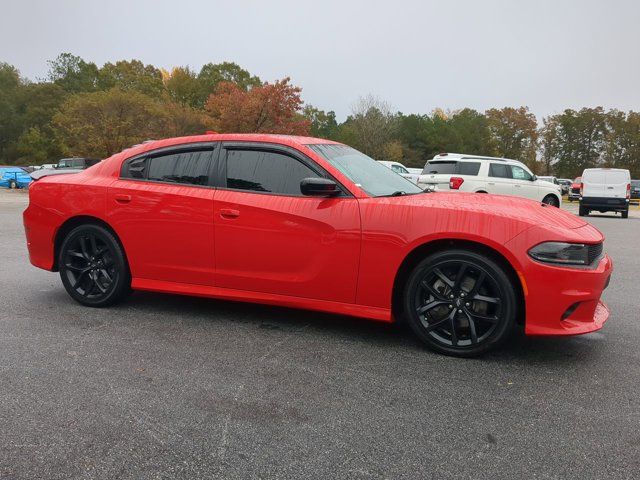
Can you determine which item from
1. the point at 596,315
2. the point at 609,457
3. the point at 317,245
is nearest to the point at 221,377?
the point at 317,245

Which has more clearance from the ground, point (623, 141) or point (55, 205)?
point (623, 141)

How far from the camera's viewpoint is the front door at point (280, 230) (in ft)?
12.6

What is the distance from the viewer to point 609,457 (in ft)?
7.88

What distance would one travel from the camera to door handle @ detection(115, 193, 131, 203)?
453 centimetres

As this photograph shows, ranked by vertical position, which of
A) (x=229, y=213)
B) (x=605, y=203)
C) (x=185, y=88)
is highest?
(x=185, y=88)

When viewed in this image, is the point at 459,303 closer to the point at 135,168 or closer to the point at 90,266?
the point at 135,168

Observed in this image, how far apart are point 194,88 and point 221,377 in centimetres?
8050

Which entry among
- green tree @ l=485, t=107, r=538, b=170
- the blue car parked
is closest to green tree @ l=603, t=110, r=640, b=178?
green tree @ l=485, t=107, r=538, b=170

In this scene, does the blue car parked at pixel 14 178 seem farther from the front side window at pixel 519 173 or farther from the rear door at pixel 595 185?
the rear door at pixel 595 185

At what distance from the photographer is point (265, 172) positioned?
4223 millimetres

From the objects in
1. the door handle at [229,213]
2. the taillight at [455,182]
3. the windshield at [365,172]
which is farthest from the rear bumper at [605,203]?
the door handle at [229,213]

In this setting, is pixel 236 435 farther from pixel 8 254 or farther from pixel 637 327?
pixel 8 254

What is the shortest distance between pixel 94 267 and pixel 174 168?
3.80 feet

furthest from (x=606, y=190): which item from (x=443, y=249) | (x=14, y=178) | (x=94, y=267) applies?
(x=14, y=178)
